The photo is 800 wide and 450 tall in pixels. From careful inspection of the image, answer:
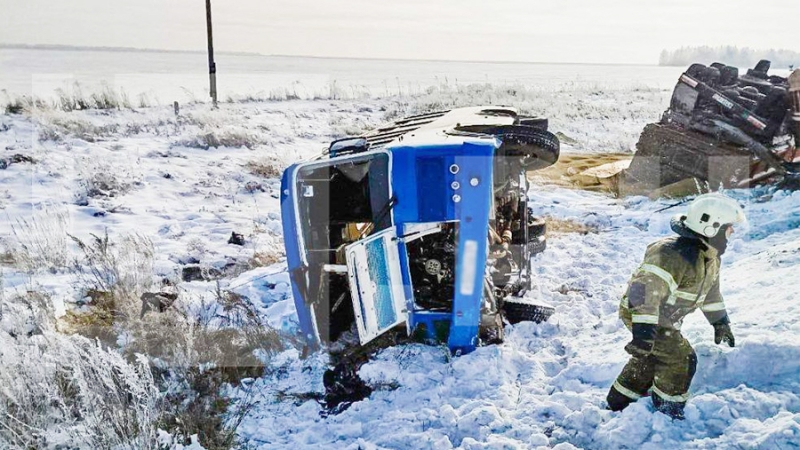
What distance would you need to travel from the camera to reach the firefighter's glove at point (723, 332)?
3910mm

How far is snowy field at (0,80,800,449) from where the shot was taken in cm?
364

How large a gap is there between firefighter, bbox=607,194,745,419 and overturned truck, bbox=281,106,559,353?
3.70 ft

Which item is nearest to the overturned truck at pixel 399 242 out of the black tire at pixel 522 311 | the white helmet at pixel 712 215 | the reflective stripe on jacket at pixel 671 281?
the black tire at pixel 522 311

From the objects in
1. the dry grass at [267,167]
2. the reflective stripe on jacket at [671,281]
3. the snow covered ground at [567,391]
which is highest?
the reflective stripe on jacket at [671,281]

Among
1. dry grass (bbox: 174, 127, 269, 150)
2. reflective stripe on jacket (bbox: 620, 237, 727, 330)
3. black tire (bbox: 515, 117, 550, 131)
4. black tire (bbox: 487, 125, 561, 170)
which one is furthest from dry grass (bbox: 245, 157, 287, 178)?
reflective stripe on jacket (bbox: 620, 237, 727, 330)

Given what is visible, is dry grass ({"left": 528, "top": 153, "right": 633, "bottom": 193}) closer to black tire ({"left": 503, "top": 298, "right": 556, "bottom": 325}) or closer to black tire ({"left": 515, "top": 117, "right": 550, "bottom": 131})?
black tire ({"left": 515, "top": 117, "right": 550, "bottom": 131})

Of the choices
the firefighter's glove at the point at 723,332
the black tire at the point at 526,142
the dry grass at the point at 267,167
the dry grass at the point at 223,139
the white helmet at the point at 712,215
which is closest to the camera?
the white helmet at the point at 712,215

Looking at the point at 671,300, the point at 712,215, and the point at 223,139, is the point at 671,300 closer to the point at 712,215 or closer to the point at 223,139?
the point at 712,215

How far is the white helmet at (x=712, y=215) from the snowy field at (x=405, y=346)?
851 millimetres

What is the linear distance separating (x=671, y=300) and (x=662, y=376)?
46 centimetres

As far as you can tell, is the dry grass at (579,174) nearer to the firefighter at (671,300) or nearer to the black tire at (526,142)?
the black tire at (526,142)

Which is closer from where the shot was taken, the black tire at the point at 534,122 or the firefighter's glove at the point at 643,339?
the firefighter's glove at the point at 643,339

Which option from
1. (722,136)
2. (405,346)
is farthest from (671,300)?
(722,136)

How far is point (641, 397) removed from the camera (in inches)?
147
